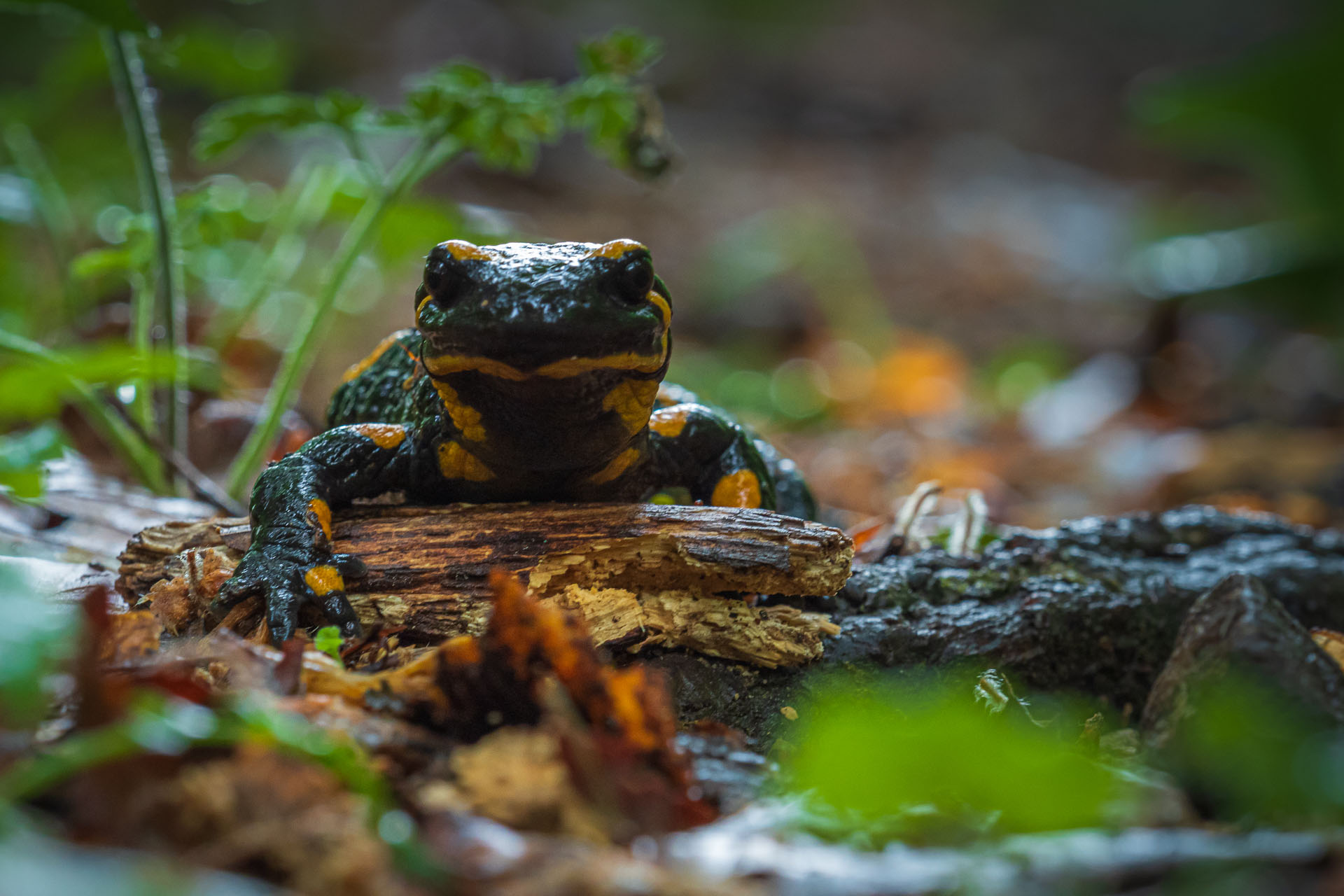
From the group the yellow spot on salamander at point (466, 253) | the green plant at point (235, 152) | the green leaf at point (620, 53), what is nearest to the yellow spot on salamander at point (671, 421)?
the yellow spot on salamander at point (466, 253)

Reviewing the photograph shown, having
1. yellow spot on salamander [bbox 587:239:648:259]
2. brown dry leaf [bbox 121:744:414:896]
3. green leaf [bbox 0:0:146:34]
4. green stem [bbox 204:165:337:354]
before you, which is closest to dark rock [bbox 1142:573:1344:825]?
brown dry leaf [bbox 121:744:414:896]

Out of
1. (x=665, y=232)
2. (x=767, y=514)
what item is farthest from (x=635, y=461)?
(x=665, y=232)

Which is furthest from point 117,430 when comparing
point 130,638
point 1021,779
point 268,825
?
point 1021,779

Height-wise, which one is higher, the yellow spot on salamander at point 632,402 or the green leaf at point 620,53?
the green leaf at point 620,53

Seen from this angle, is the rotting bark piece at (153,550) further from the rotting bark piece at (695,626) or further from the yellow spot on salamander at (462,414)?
the rotting bark piece at (695,626)

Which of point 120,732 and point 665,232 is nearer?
point 120,732

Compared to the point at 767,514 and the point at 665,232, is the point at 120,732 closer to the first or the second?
the point at 767,514
